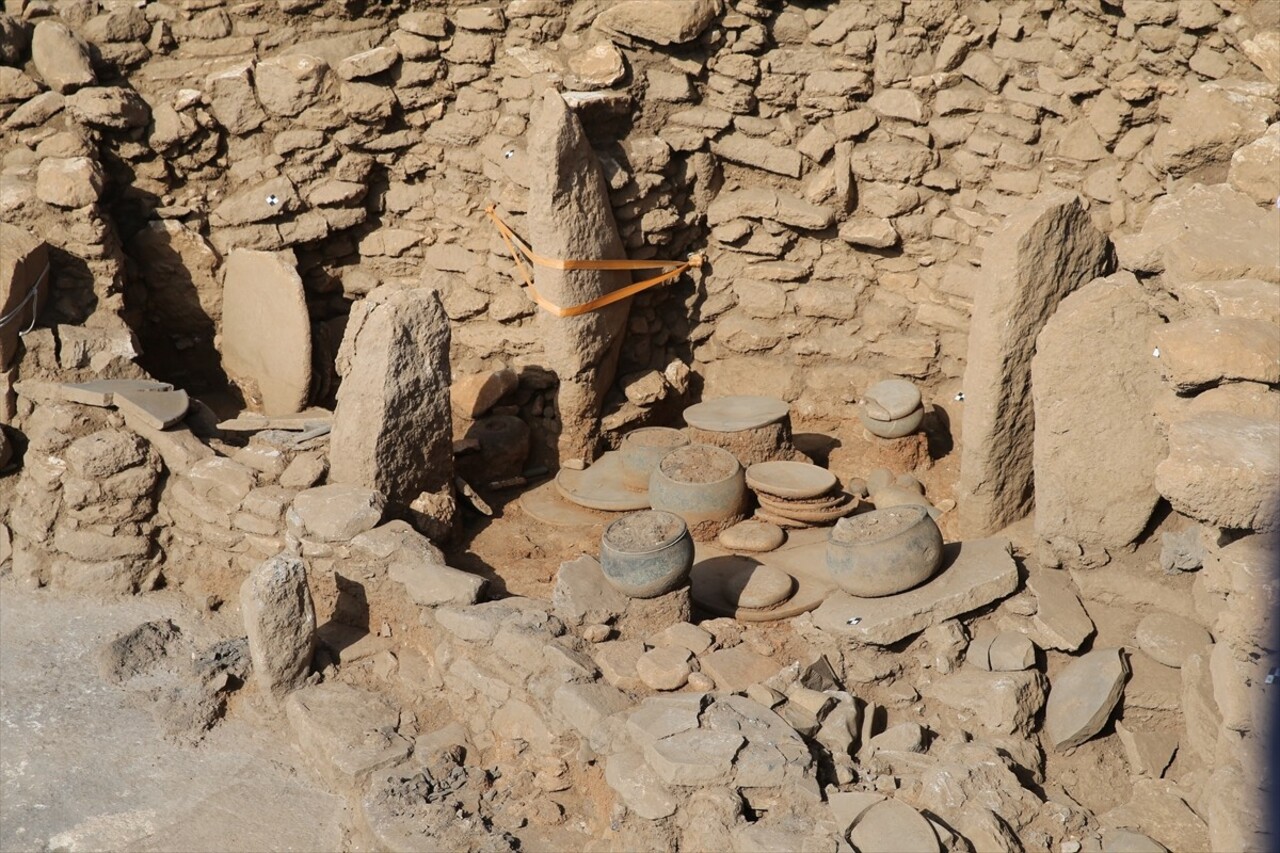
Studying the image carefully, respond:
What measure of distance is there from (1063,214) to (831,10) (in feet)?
9.95

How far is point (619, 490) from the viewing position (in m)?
8.70

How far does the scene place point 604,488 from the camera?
8.75 m

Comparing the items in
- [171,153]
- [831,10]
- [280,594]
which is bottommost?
[280,594]

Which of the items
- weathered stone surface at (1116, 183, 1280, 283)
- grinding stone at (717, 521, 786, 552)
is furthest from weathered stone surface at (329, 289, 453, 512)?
weathered stone surface at (1116, 183, 1280, 283)

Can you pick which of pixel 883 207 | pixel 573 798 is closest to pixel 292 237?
pixel 883 207

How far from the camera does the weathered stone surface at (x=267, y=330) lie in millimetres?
9188

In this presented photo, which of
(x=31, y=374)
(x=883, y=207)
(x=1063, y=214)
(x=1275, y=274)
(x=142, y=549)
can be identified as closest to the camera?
(x=1275, y=274)

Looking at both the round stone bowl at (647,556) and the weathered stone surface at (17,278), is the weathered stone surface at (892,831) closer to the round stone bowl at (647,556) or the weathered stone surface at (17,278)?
the round stone bowl at (647,556)

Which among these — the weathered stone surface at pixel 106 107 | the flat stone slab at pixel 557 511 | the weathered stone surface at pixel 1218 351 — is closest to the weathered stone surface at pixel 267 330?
the weathered stone surface at pixel 106 107

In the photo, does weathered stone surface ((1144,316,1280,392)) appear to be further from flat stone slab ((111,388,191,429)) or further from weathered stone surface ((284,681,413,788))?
flat stone slab ((111,388,191,429))

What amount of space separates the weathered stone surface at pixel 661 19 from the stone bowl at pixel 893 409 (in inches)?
110

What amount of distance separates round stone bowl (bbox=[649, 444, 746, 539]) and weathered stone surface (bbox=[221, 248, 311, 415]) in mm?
2957

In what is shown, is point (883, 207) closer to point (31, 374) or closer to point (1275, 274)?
point (1275, 274)

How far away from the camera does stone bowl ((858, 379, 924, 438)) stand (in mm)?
→ 8578
